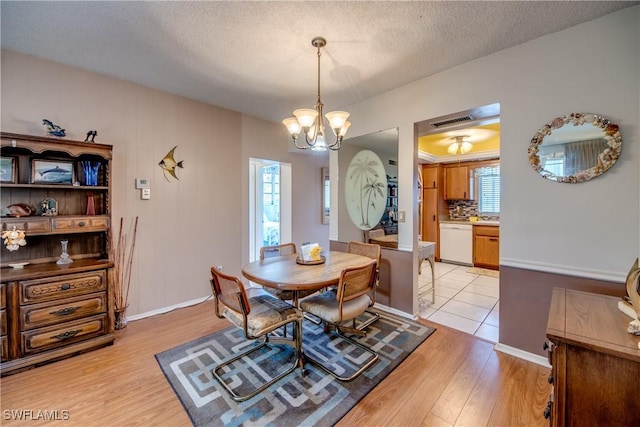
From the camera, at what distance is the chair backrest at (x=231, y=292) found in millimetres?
1678

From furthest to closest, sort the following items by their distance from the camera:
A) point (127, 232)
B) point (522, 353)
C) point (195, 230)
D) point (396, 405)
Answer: point (195, 230) < point (127, 232) < point (522, 353) < point (396, 405)

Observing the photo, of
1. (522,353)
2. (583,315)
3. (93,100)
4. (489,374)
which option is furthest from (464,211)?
(93,100)

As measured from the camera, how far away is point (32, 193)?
92.9 inches

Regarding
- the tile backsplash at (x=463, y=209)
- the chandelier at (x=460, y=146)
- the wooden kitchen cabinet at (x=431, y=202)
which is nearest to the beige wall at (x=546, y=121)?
the chandelier at (x=460, y=146)

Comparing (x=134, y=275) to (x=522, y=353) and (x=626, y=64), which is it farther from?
(x=626, y=64)

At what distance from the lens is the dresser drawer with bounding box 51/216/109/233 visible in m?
2.26

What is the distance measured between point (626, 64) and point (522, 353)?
223 cm

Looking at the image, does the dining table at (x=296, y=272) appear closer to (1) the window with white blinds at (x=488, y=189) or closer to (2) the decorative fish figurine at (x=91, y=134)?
(2) the decorative fish figurine at (x=91, y=134)

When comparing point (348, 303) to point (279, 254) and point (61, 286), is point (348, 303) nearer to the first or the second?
point (279, 254)

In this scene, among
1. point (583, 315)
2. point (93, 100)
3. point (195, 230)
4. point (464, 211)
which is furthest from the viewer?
point (464, 211)

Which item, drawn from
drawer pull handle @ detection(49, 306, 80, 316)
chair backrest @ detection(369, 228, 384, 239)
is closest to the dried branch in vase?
drawer pull handle @ detection(49, 306, 80, 316)

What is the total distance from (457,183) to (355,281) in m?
4.71

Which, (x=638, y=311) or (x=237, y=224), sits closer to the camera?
(x=638, y=311)

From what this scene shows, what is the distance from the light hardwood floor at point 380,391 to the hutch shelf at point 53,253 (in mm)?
193
